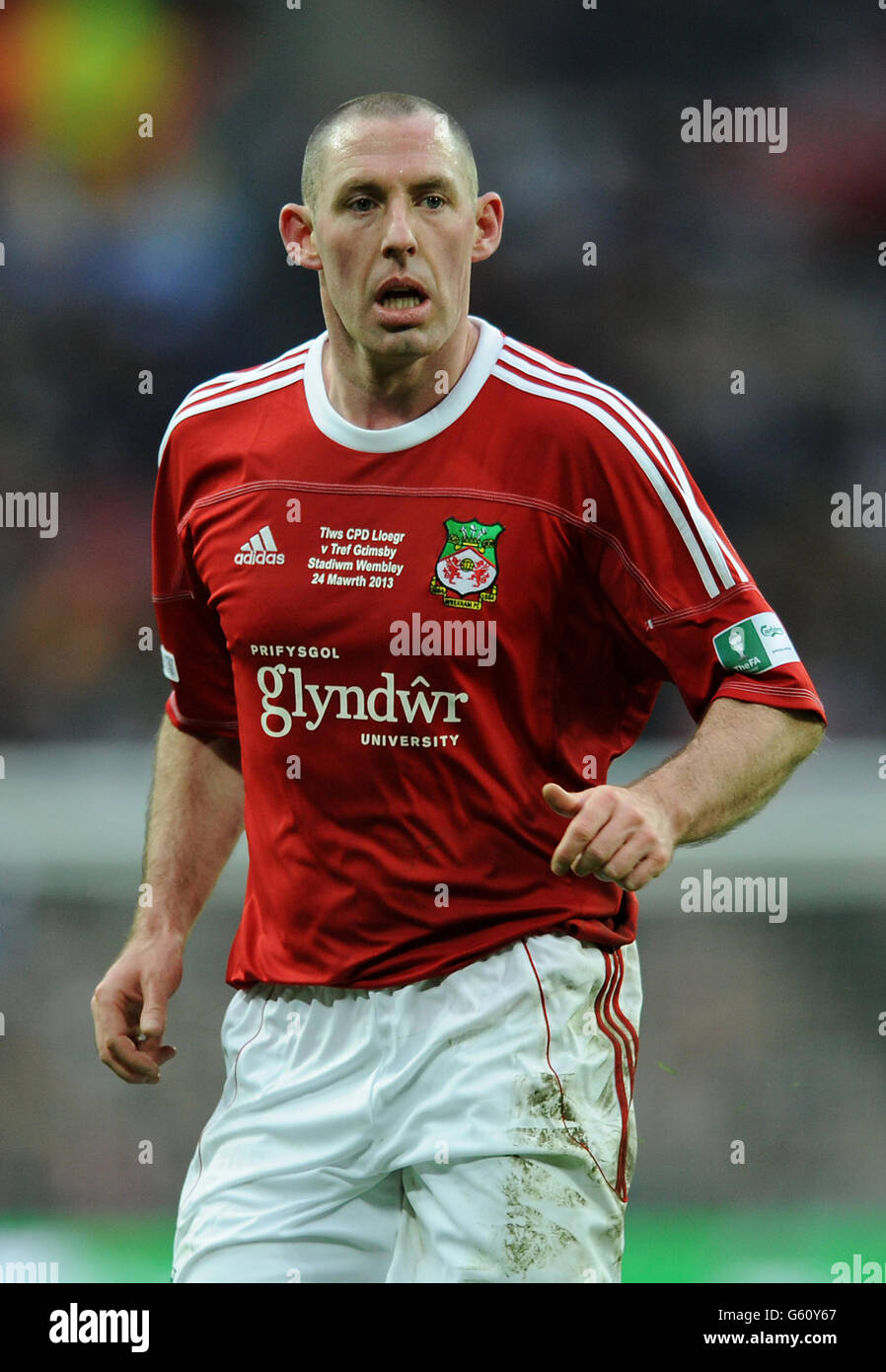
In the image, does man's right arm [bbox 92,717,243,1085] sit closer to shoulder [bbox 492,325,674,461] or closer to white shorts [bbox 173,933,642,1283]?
white shorts [bbox 173,933,642,1283]

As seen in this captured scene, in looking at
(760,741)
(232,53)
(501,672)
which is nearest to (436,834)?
(501,672)

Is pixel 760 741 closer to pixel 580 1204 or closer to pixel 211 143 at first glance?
pixel 580 1204

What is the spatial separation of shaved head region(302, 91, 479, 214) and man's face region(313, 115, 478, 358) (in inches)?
0.4

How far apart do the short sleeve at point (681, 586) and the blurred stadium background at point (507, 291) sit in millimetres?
3182

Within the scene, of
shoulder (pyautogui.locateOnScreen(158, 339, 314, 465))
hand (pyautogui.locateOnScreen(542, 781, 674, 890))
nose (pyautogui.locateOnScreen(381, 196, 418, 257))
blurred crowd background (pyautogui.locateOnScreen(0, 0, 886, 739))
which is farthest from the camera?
blurred crowd background (pyautogui.locateOnScreen(0, 0, 886, 739))

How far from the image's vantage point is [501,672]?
2.52 metres

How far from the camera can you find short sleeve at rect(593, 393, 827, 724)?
8.10 ft

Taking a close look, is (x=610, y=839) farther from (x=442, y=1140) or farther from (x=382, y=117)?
(x=382, y=117)

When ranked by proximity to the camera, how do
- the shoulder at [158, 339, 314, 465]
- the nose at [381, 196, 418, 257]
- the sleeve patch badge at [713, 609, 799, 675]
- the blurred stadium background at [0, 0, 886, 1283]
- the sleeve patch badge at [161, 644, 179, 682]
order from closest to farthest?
the sleeve patch badge at [713, 609, 799, 675], the nose at [381, 196, 418, 257], the shoulder at [158, 339, 314, 465], the sleeve patch badge at [161, 644, 179, 682], the blurred stadium background at [0, 0, 886, 1283]

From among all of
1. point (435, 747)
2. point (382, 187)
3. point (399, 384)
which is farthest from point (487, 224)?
point (435, 747)

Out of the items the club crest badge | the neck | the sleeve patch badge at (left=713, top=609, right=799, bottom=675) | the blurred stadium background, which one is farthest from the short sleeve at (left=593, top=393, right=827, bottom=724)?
the blurred stadium background

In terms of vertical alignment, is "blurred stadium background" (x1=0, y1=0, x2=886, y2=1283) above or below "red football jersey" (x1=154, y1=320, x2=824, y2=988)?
above

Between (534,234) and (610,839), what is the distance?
525 cm

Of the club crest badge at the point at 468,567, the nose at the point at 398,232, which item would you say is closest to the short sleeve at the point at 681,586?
the club crest badge at the point at 468,567
